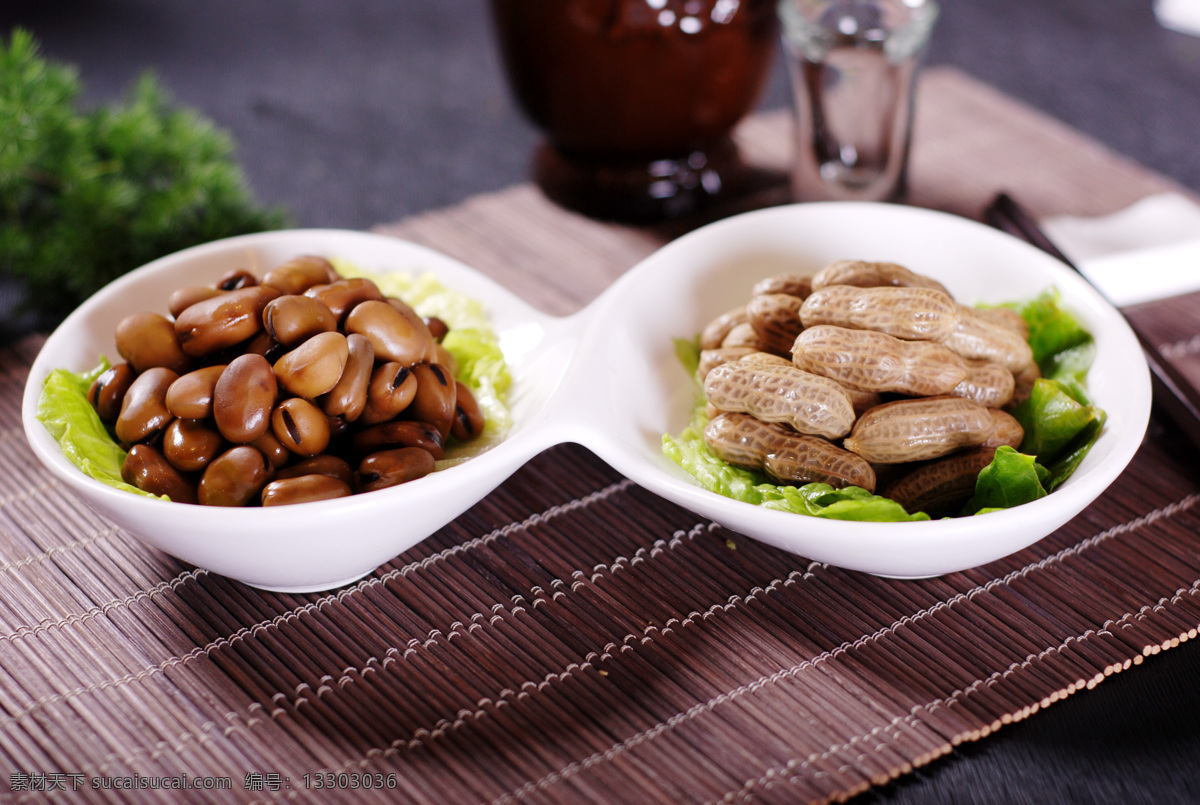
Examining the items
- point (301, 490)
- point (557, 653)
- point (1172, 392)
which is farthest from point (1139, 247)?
point (301, 490)

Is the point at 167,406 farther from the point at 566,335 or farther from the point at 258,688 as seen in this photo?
the point at 566,335

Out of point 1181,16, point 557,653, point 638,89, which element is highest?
point 638,89

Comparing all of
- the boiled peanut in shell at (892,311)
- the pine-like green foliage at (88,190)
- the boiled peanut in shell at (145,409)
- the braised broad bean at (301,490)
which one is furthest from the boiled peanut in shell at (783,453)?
the pine-like green foliage at (88,190)

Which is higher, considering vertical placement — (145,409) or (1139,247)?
(145,409)

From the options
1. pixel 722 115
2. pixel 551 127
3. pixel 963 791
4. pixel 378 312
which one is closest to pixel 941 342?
pixel 963 791

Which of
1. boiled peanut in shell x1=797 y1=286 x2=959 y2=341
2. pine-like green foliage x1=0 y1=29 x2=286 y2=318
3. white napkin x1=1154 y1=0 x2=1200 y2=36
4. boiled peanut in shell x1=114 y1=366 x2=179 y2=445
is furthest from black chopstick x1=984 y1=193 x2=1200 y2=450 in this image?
white napkin x1=1154 y1=0 x2=1200 y2=36

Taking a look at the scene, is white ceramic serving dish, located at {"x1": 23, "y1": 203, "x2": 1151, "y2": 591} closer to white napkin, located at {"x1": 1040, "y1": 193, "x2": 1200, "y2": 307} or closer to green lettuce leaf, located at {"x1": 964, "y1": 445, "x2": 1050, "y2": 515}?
green lettuce leaf, located at {"x1": 964, "y1": 445, "x2": 1050, "y2": 515}

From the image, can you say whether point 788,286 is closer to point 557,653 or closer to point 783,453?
point 783,453
